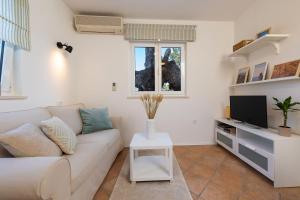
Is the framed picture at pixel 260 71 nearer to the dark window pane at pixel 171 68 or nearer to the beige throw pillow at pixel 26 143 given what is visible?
the dark window pane at pixel 171 68

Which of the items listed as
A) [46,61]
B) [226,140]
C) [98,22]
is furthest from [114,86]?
[226,140]

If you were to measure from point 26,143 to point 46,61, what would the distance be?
1491mm

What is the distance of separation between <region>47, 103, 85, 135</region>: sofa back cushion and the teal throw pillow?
7 centimetres

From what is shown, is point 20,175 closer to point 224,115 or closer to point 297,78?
point 297,78

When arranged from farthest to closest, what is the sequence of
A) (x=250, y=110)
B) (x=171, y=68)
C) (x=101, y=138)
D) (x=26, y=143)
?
(x=171, y=68) < (x=250, y=110) < (x=101, y=138) < (x=26, y=143)

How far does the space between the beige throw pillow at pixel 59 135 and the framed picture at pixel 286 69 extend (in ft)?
8.24

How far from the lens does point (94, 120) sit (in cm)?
268

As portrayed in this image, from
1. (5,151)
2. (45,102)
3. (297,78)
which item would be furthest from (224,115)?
(5,151)

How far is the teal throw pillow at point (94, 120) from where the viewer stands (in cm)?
264

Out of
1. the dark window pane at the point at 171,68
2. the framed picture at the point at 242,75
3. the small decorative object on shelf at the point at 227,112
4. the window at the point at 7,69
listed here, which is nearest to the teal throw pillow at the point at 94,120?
the window at the point at 7,69

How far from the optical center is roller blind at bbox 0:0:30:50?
1.67 metres

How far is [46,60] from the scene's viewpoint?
2.43 m

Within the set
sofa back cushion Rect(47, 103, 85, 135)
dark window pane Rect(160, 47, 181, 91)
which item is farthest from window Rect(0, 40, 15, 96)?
dark window pane Rect(160, 47, 181, 91)

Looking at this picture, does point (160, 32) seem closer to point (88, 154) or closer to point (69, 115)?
point (69, 115)
